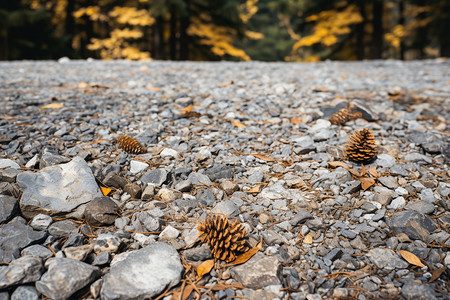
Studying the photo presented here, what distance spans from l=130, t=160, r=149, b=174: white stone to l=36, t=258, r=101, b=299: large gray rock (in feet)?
2.81

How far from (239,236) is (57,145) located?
183cm

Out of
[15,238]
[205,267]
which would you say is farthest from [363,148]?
[15,238]

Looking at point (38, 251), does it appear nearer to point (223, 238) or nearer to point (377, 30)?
point (223, 238)

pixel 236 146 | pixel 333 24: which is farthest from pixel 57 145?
pixel 333 24

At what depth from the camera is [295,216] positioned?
1718mm

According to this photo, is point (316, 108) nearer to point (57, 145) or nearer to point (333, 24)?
point (57, 145)

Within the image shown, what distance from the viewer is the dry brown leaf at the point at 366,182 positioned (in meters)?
1.91

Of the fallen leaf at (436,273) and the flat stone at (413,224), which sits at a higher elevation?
the flat stone at (413,224)

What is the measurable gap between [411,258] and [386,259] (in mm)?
128

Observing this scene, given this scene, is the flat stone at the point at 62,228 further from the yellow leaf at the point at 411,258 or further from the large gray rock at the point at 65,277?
the yellow leaf at the point at 411,258

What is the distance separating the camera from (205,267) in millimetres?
1418

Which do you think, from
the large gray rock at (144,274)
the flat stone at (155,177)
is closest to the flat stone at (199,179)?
the flat stone at (155,177)

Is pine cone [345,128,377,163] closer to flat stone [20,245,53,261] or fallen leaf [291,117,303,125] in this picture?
fallen leaf [291,117,303,125]

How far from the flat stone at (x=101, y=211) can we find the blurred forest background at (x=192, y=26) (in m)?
9.12
